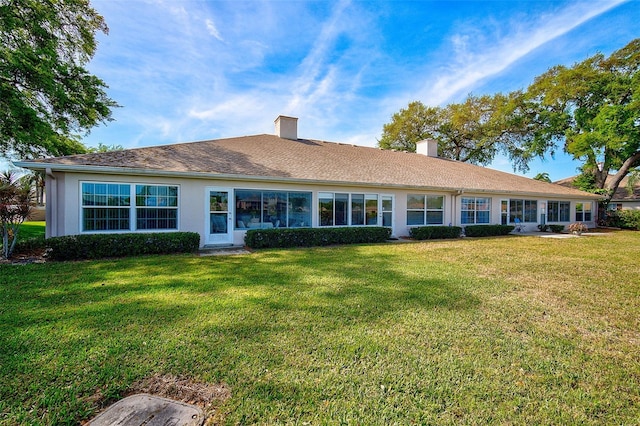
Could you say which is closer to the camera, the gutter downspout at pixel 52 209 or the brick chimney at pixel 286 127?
the gutter downspout at pixel 52 209

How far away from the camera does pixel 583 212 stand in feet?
65.0

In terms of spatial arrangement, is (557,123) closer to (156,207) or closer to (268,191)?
(268,191)

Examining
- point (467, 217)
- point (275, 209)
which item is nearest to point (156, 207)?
point (275, 209)

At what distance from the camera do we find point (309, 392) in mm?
2410

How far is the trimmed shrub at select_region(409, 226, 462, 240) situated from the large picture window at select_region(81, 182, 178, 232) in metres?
10.1

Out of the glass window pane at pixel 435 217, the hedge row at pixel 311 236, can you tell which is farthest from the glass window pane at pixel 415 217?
the hedge row at pixel 311 236

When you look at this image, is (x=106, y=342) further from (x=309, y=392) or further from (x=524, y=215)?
(x=524, y=215)

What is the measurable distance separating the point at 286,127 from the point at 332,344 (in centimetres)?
1509

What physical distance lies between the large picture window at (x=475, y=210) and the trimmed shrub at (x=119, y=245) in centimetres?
1360

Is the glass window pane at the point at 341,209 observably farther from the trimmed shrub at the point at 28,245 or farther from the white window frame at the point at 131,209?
the trimmed shrub at the point at 28,245

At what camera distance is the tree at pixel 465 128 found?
2722 centimetres

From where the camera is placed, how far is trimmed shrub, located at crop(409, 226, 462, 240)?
41.4 ft

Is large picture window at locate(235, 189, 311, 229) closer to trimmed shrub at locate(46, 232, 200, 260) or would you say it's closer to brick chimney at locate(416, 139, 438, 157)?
trimmed shrub at locate(46, 232, 200, 260)

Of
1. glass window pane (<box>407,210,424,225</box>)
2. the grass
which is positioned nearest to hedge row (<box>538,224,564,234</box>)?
glass window pane (<box>407,210,424,225</box>)
